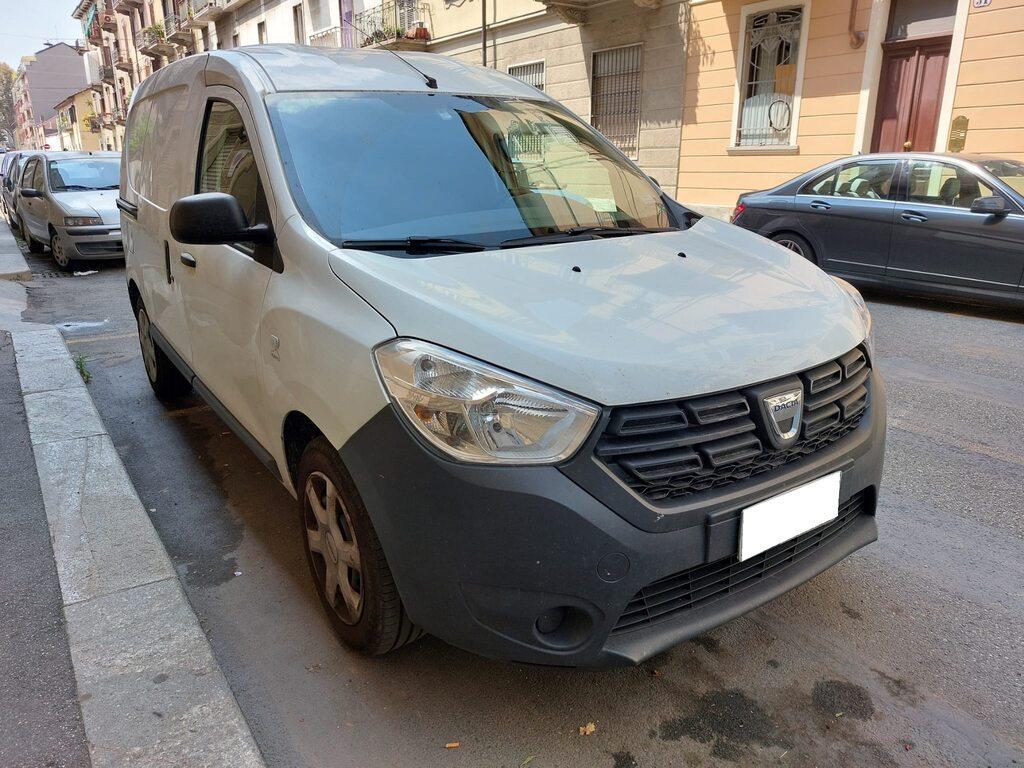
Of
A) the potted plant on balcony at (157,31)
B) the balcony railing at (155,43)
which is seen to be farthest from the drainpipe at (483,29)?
the potted plant on balcony at (157,31)

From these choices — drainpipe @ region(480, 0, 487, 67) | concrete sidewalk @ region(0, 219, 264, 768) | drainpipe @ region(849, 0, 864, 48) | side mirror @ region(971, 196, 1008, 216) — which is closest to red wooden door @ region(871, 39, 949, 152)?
drainpipe @ region(849, 0, 864, 48)

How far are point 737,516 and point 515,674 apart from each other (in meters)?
0.91

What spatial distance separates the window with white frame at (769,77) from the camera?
11820 millimetres

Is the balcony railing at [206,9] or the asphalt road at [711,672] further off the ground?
the balcony railing at [206,9]

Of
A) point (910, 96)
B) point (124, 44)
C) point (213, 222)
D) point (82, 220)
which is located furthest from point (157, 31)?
point (213, 222)

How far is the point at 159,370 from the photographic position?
15.8 ft

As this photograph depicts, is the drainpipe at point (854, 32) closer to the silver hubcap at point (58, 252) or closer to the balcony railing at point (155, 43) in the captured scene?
the silver hubcap at point (58, 252)

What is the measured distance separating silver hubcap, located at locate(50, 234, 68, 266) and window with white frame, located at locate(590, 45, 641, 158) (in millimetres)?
9264

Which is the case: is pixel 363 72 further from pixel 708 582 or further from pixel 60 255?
pixel 60 255

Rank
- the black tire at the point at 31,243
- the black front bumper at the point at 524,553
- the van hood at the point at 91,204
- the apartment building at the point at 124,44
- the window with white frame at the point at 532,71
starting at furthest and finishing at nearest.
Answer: the apartment building at the point at 124,44
the window with white frame at the point at 532,71
the black tire at the point at 31,243
the van hood at the point at 91,204
the black front bumper at the point at 524,553

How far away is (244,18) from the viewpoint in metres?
30.2

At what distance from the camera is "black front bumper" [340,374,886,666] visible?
177 centimetres

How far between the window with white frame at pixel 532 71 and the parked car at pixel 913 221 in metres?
9.43

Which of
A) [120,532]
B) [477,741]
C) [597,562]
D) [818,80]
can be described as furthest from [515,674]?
[818,80]
